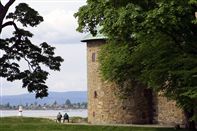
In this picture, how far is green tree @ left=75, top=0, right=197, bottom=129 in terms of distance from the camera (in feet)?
89.6

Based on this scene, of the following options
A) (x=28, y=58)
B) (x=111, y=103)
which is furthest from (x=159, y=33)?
(x=111, y=103)

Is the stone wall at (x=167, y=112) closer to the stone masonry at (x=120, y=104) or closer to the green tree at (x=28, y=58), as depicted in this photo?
the stone masonry at (x=120, y=104)

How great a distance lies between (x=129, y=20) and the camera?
27.8m

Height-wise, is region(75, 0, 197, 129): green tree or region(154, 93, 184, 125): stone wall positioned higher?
region(75, 0, 197, 129): green tree

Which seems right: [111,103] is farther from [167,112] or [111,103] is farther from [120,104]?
[167,112]

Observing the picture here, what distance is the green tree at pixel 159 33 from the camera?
27312mm

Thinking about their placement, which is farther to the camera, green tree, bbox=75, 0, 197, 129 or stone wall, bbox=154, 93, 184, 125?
stone wall, bbox=154, 93, 184, 125

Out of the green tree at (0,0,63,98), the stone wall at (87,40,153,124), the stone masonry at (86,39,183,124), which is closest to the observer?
the green tree at (0,0,63,98)

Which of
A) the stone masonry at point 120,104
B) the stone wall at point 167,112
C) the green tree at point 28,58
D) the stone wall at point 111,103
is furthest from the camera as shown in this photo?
the stone wall at point 111,103

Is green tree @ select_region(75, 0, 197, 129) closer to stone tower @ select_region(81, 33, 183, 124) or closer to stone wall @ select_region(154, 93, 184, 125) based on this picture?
stone wall @ select_region(154, 93, 184, 125)

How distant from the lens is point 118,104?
52312mm

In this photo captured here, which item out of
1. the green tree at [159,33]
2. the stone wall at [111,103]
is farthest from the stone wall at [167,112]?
the green tree at [159,33]

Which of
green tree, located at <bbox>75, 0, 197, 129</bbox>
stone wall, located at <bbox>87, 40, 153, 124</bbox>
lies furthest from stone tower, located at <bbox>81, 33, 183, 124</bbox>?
green tree, located at <bbox>75, 0, 197, 129</bbox>

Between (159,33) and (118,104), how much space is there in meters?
23.3
